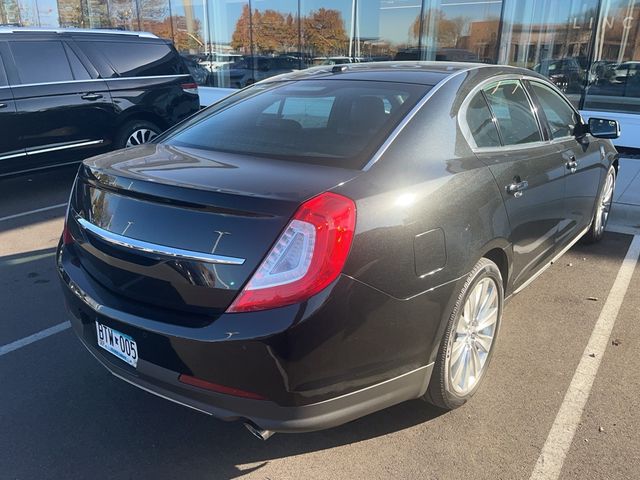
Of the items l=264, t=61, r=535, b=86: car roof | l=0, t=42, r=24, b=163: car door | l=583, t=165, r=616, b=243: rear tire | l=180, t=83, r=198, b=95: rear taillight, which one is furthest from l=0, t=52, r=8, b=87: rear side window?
l=583, t=165, r=616, b=243: rear tire

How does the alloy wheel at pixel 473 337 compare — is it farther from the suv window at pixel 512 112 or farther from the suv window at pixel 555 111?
the suv window at pixel 555 111

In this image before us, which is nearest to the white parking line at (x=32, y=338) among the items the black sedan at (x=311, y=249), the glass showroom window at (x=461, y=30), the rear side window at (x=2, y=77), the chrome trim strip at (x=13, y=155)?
the black sedan at (x=311, y=249)

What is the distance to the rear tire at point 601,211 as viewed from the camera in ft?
16.1

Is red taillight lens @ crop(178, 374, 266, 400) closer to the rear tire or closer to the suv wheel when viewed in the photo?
the rear tire

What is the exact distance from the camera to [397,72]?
3.17 metres


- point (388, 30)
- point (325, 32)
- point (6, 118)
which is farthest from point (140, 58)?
point (325, 32)

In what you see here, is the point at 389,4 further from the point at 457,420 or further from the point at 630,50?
the point at 457,420

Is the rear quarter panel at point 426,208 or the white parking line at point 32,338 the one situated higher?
the rear quarter panel at point 426,208

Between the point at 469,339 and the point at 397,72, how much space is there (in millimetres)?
1531

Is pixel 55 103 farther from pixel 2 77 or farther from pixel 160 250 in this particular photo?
pixel 160 250

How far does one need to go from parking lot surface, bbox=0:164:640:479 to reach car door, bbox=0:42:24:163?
11.3 feet

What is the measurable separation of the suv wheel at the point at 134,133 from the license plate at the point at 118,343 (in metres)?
5.57

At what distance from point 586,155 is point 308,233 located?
304 centimetres

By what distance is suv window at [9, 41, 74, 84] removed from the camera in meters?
6.51
